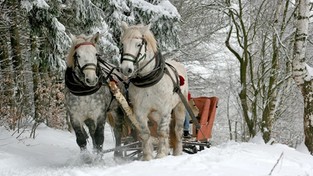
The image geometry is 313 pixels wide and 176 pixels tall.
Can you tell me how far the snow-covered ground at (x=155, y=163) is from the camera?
15.6 feet

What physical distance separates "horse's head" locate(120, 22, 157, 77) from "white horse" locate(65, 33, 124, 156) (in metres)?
0.41

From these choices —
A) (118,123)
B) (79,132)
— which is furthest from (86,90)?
(118,123)

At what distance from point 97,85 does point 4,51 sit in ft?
18.1

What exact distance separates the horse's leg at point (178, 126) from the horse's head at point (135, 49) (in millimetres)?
1489

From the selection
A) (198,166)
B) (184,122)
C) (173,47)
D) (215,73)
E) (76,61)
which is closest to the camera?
(198,166)

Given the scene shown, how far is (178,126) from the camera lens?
7.28 metres

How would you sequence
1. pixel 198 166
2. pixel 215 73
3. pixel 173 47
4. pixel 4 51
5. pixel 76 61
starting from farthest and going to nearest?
pixel 215 73
pixel 173 47
pixel 4 51
pixel 76 61
pixel 198 166

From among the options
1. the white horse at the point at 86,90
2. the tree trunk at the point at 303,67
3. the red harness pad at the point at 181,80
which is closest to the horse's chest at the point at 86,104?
the white horse at the point at 86,90

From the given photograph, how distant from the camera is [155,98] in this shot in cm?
609

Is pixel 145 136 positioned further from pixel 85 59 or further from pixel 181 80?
pixel 85 59

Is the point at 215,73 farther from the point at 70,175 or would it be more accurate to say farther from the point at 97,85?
the point at 70,175

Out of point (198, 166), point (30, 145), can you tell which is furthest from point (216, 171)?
point (30, 145)

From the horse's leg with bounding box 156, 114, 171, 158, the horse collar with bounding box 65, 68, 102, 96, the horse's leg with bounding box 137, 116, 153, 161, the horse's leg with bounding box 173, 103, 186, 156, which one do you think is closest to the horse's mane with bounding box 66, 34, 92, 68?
the horse collar with bounding box 65, 68, 102, 96

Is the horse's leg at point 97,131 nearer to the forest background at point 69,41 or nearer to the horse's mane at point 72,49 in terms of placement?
the horse's mane at point 72,49
